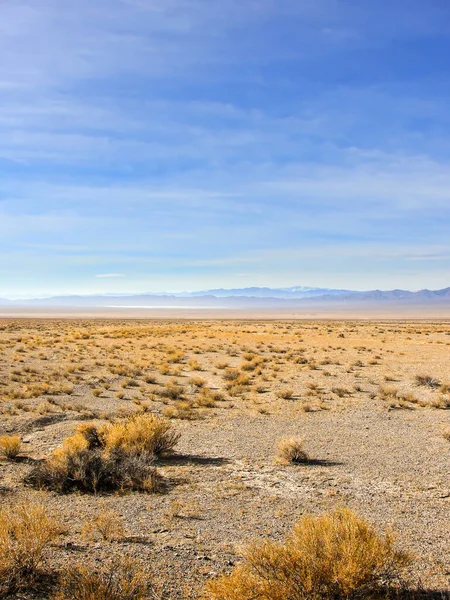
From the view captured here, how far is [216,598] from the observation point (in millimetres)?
4633

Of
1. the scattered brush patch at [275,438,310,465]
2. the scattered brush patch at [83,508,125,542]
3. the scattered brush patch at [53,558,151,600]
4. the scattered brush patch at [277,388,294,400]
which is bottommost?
the scattered brush patch at [277,388,294,400]

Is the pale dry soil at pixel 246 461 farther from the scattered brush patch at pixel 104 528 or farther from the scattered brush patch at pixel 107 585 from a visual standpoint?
the scattered brush patch at pixel 107 585

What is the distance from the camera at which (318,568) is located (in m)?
4.56

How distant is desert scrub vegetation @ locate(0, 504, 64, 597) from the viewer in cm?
480

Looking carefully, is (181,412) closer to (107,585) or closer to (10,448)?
(10,448)

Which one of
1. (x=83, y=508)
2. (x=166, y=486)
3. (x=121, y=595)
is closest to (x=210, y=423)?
(x=166, y=486)

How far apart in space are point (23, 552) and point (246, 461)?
19.8 ft

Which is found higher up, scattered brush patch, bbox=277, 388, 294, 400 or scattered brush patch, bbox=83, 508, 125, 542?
scattered brush patch, bbox=83, 508, 125, 542

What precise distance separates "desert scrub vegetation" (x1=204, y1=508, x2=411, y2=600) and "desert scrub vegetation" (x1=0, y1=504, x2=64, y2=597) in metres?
1.86

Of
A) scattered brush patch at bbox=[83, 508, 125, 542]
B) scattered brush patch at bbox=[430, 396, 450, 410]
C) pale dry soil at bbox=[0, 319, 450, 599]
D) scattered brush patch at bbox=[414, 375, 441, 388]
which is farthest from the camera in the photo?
scattered brush patch at bbox=[414, 375, 441, 388]

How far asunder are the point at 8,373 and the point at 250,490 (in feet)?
60.5

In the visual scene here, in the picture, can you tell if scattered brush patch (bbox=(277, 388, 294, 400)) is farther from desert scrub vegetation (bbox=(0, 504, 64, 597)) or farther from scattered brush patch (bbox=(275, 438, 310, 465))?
desert scrub vegetation (bbox=(0, 504, 64, 597))

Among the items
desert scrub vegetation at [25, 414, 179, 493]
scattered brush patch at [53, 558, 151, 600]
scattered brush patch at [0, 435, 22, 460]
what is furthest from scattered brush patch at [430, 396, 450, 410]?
scattered brush patch at [53, 558, 151, 600]

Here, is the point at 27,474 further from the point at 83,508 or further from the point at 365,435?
the point at 365,435
